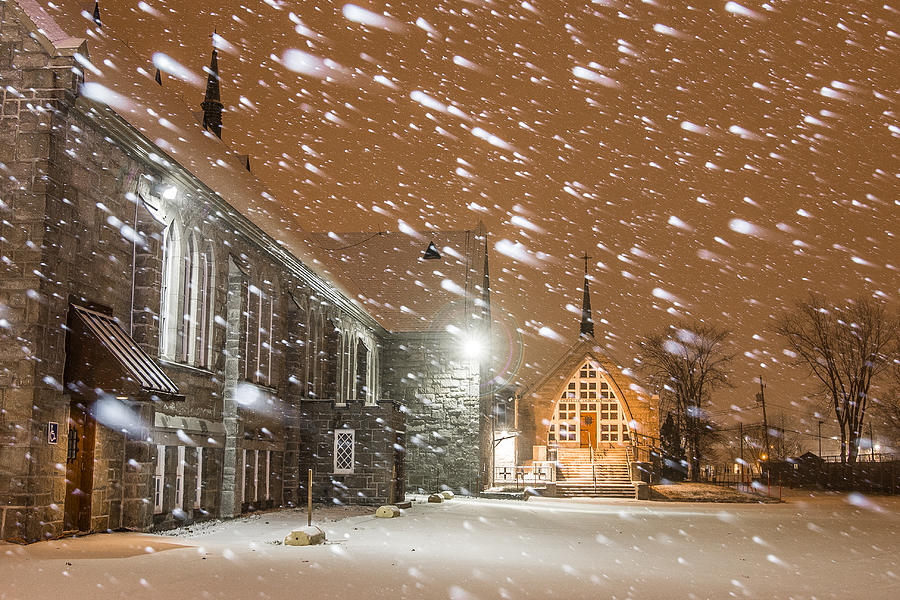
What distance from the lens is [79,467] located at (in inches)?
571

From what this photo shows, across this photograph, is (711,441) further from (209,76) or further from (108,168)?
(108,168)

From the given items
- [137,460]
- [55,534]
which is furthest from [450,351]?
[55,534]

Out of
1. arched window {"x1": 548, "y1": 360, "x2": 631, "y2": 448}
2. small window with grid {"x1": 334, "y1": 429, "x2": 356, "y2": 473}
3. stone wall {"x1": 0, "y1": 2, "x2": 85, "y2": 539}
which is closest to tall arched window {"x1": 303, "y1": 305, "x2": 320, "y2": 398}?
small window with grid {"x1": 334, "y1": 429, "x2": 356, "y2": 473}

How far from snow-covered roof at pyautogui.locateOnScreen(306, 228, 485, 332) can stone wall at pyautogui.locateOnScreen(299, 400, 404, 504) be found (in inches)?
447

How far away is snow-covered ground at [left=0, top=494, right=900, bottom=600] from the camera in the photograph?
393 inches

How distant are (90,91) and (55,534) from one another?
6498 mm

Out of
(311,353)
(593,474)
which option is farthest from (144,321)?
(593,474)

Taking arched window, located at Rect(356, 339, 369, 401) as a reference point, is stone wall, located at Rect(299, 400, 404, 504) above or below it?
below

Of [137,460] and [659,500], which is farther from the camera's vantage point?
[659,500]

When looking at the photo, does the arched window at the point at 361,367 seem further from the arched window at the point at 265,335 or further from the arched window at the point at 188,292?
the arched window at the point at 188,292

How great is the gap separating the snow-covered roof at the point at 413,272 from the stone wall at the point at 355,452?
11.3 meters

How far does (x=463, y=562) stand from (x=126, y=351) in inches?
237

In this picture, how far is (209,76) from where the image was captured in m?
35.3

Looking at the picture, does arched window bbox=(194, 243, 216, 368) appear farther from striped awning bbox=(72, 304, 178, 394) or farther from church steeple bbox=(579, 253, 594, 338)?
church steeple bbox=(579, 253, 594, 338)
